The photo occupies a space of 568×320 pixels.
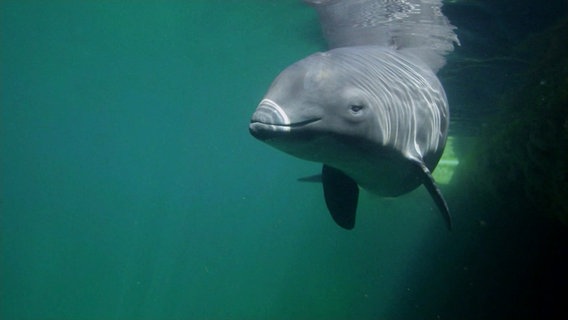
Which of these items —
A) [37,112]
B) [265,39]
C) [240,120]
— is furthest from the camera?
[240,120]

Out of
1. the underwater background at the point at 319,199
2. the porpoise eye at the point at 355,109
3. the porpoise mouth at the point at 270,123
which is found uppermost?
the porpoise mouth at the point at 270,123

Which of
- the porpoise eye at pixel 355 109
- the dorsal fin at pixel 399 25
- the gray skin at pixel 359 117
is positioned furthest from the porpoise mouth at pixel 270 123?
the dorsal fin at pixel 399 25

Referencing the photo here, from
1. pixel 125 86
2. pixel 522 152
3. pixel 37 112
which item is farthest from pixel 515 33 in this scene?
pixel 37 112

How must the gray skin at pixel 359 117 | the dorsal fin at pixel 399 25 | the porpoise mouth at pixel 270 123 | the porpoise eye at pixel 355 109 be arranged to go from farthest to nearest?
1. the dorsal fin at pixel 399 25
2. the porpoise eye at pixel 355 109
3. the gray skin at pixel 359 117
4. the porpoise mouth at pixel 270 123

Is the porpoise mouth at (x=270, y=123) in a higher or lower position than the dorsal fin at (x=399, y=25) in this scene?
higher

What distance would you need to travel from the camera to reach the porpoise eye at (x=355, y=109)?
12.2 feet

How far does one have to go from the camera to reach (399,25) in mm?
10234

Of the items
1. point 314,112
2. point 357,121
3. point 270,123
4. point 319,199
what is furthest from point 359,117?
point 319,199

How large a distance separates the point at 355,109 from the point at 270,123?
91 centimetres

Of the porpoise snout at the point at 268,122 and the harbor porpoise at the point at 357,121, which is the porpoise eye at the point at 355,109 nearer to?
the harbor porpoise at the point at 357,121

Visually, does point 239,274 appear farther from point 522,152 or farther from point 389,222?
point 522,152

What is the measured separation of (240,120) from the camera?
5512 cm

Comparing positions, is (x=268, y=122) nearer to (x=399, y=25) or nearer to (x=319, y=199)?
(x=399, y=25)

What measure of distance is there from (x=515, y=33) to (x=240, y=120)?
46395 mm
